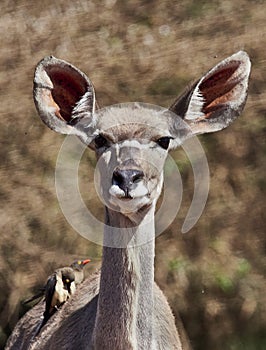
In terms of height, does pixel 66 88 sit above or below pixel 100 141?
above

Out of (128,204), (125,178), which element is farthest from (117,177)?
(128,204)

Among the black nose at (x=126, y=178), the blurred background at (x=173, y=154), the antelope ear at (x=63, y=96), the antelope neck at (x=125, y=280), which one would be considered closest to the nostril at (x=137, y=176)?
the black nose at (x=126, y=178)

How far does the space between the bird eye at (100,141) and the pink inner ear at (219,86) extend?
542mm

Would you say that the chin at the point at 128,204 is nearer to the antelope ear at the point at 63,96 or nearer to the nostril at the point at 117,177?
the nostril at the point at 117,177

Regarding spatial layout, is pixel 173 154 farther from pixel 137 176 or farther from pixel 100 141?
pixel 137 176

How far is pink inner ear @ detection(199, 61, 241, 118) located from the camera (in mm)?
3975

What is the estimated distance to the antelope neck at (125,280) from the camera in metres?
3.82

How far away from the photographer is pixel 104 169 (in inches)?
147

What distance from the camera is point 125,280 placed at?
382cm

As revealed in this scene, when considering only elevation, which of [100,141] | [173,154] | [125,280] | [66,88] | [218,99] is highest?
[66,88]

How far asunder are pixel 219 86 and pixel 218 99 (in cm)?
8

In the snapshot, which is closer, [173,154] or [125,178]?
[125,178]

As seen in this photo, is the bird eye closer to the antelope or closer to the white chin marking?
the antelope

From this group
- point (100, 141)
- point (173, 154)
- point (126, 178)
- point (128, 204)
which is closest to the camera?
point (126, 178)
